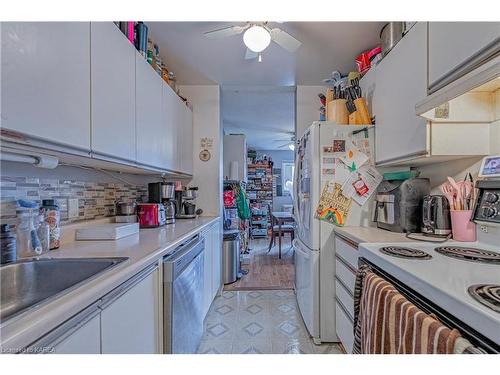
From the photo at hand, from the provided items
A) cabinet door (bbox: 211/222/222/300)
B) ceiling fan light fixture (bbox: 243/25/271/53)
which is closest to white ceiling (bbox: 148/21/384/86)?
ceiling fan light fixture (bbox: 243/25/271/53)

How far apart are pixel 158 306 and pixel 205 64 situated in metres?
2.10

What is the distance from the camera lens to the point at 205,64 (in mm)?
2416

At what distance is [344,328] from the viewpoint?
1.68m

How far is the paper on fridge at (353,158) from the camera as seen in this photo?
191cm

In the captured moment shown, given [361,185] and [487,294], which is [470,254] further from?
[361,185]

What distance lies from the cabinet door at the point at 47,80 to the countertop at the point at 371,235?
4.80 feet

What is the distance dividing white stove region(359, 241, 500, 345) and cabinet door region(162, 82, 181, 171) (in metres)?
1.67

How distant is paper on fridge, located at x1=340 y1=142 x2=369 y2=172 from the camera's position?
1.91 meters

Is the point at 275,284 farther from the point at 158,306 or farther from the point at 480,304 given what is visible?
the point at 480,304

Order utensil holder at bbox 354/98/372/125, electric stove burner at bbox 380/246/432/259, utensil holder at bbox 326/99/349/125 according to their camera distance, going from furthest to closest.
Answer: utensil holder at bbox 326/99/349/125 → utensil holder at bbox 354/98/372/125 → electric stove burner at bbox 380/246/432/259

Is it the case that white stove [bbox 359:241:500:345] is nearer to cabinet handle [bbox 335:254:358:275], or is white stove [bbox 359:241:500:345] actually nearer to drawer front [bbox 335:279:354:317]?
cabinet handle [bbox 335:254:358:275]

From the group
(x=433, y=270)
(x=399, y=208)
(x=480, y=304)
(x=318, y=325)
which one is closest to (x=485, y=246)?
(x=399, y=208)

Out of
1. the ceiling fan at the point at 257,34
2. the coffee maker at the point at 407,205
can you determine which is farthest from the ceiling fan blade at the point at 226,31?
the coffee maker at the point at 407,205
